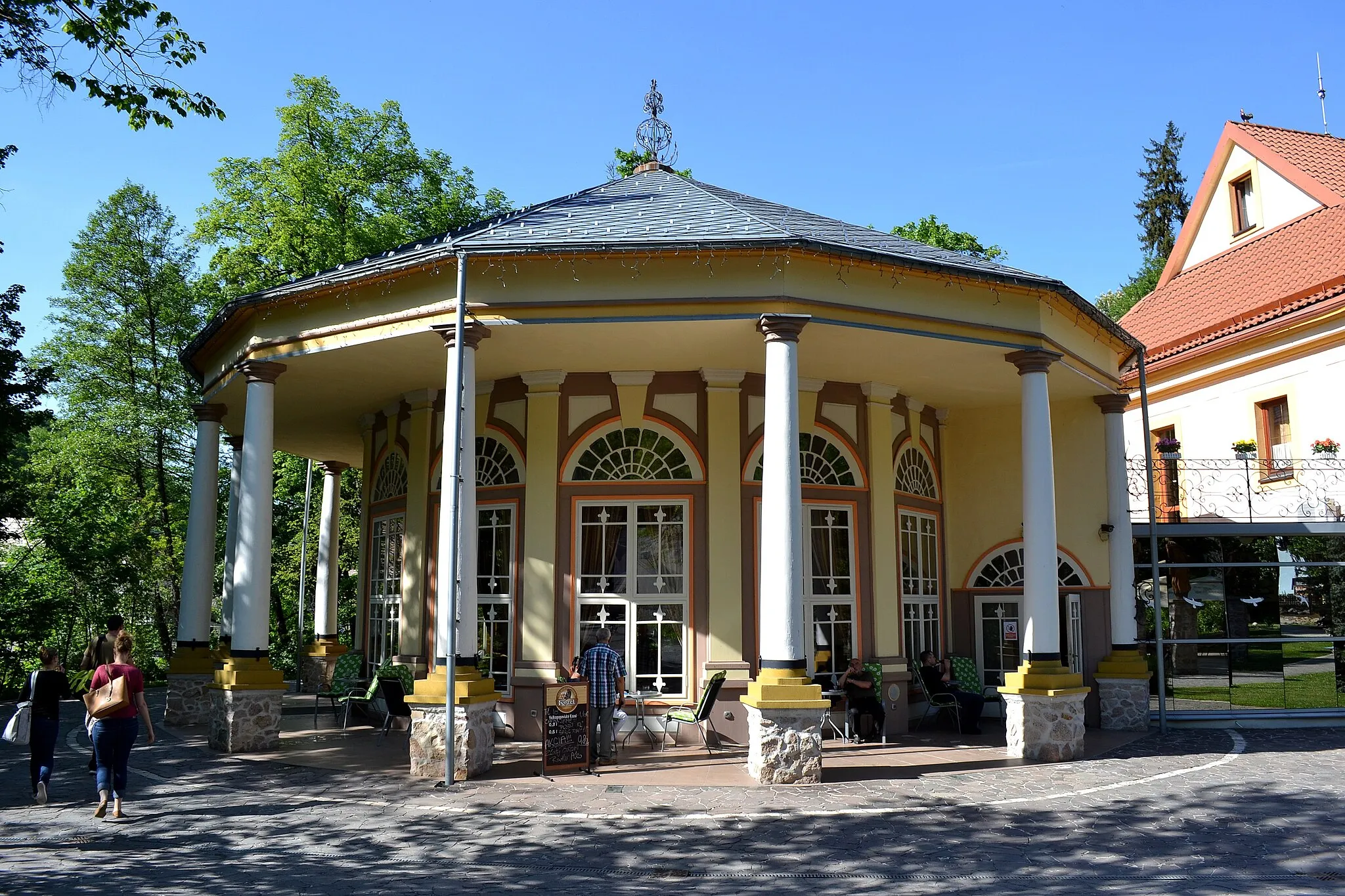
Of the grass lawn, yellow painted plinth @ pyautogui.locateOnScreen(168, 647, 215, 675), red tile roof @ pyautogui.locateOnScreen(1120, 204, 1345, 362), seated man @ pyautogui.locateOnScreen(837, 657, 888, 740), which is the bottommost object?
the grass lawn

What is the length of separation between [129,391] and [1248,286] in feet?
88.4

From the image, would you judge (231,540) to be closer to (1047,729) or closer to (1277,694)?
(1047,729)

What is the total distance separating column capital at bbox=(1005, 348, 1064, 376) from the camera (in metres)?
11.6

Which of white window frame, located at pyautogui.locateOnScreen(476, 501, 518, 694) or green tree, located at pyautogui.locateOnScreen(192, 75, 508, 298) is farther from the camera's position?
green tree, located at pyautogui.locateOnScreen(192, 75, 508, 298)

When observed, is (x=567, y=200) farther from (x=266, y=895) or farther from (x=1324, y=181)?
(x=1324, y=181)

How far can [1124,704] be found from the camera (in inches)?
551

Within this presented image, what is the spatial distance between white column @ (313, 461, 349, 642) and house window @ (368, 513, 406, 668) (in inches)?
212

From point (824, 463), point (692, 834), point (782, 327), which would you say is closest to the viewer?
point (692, 834)

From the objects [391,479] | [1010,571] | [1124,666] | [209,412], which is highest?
[209,412]

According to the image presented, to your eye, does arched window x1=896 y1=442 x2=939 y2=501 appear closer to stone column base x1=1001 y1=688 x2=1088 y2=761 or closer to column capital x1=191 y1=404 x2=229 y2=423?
stone column base x1=1001 y1=688 x2=1088 y2=761

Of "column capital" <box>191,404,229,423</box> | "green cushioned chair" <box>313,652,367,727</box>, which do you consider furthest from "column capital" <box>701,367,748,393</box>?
"column capital" <box>191,404,229,423</box>

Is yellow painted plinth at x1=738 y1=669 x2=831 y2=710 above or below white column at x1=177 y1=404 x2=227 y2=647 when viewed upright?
below

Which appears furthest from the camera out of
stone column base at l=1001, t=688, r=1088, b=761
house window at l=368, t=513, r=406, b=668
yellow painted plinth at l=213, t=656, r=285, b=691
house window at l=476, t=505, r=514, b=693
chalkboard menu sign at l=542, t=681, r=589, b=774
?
house window at l=368, t=513, r=406, b=668

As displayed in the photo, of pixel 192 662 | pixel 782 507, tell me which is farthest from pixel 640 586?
pixel 192 662
